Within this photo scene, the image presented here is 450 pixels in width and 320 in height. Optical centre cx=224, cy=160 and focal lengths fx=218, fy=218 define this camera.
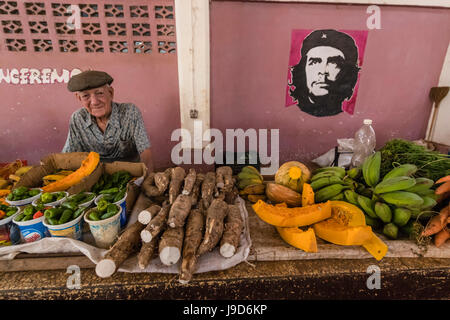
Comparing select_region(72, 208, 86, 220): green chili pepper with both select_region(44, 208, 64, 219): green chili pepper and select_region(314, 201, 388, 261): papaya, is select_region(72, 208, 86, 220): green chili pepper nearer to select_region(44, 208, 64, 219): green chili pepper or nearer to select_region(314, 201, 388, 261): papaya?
select_region(44, 208, 64, 219): green chili pepper

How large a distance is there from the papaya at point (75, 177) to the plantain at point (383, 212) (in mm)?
2087

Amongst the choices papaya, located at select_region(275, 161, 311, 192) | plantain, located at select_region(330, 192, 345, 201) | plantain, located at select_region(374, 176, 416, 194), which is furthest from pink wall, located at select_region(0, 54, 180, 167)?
plantain, located at select_region(374, 176, 416, 194)

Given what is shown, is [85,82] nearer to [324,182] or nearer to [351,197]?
[324,182]

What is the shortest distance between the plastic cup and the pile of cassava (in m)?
0.08

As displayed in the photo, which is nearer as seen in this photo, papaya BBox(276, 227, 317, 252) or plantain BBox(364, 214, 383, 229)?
papaya BBox(276, 227, 317, 252)

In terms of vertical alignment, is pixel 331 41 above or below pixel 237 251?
above

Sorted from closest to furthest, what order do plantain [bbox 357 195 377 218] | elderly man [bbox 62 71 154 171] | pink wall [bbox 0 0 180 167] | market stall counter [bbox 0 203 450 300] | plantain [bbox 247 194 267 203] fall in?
market stall counter [bbox 0 203 450 300] < plantain [bbox 357 195 377 218] < plantain [bbox 247 194 267 203] < elderly man [bbox 62 71 154 171] < pink wall [bbox 0 0 180 167]

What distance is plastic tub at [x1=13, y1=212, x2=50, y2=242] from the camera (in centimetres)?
122

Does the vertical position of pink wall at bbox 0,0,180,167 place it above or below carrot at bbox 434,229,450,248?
above

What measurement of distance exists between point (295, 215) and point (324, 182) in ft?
1.32

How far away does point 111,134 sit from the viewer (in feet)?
8.66

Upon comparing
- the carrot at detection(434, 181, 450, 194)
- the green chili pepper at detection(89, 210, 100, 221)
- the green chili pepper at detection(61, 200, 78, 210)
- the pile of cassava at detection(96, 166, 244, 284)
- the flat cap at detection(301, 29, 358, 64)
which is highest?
the flat cap at detection(301, 29, 358, 64)

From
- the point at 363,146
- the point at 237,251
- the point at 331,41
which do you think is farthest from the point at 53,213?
the point at 331,41
